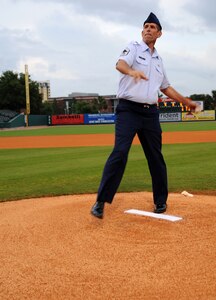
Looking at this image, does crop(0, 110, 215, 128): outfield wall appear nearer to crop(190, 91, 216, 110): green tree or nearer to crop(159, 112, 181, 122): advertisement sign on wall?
crop(159, 112, 181, 122): advertisement sign on wall

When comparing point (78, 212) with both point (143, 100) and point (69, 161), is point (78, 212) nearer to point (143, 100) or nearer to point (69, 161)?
point (143, 100)

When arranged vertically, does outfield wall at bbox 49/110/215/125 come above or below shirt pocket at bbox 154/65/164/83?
below

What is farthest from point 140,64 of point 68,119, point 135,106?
point 68,119

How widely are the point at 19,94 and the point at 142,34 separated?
73098 millimetres

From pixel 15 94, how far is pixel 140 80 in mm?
73919

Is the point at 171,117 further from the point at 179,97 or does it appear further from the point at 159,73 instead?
the point at 159,73

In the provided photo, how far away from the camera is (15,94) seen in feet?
248

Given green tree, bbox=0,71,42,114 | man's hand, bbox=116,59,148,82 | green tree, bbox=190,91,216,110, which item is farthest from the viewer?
green tree, bbox=190,91,216,110

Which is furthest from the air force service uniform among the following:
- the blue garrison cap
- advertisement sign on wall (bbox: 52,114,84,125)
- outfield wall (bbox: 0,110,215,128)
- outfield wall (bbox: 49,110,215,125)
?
advertisement sign on wall (bbox: 52,114,84,125)

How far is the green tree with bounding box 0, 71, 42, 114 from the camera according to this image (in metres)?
75.2

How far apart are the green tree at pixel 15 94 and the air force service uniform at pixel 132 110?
238ft

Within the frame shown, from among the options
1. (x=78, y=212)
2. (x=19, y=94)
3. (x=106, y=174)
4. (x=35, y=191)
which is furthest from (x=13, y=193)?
(x=19, y=94)

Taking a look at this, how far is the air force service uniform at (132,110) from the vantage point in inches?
174

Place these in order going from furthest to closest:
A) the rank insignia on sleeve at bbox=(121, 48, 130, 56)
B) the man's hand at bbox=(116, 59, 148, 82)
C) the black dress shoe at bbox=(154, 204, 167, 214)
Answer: the black dress shoe at bbox=(154, 204, 167, 214)
the rank insignia on sleeve at bbox=(121, 48, 130, 56)
the man's hand at bbox=(116, 59, 148, 82)
